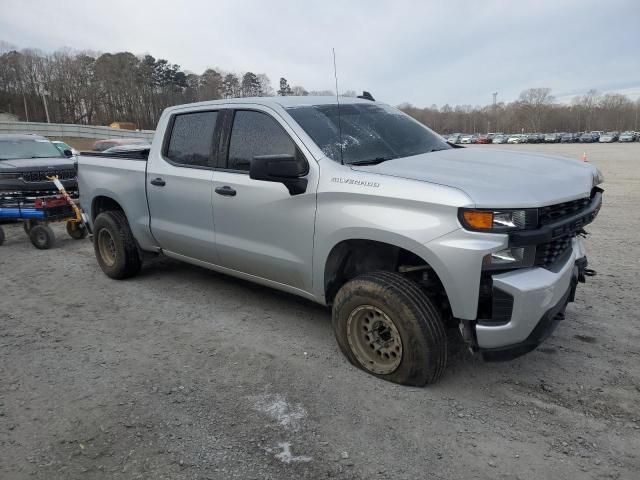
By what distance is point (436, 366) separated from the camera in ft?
10.5

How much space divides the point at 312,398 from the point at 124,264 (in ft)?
10.8

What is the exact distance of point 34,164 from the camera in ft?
28.8

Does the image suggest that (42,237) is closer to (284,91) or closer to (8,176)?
(8,176)

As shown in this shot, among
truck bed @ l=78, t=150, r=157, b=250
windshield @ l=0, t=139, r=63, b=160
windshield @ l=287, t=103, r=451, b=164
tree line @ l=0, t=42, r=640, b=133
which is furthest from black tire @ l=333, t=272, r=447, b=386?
tree line @ l=0, t=42, r=640, b=133

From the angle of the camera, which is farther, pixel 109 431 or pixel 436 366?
pixel 436 366

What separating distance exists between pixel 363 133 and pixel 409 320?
165cm

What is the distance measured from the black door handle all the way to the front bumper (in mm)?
2240

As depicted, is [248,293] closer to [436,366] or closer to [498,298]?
[436,366]

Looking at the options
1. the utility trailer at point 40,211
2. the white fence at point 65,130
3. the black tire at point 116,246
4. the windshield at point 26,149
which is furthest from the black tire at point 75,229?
the white fence at point 65,130

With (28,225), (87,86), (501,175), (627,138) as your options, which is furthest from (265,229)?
(87,86)

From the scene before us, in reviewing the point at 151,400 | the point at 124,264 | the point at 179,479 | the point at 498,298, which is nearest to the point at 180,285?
the point at 124,264

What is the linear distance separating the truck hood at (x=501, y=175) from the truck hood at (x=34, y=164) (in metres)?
7.13

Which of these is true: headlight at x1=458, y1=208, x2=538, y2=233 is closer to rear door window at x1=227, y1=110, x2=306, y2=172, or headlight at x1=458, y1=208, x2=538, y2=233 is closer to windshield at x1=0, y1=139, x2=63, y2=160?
rear door window at x1=227, y1=110, x2=306, y2=172

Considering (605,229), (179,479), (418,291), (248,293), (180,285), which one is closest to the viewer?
(179,479)
